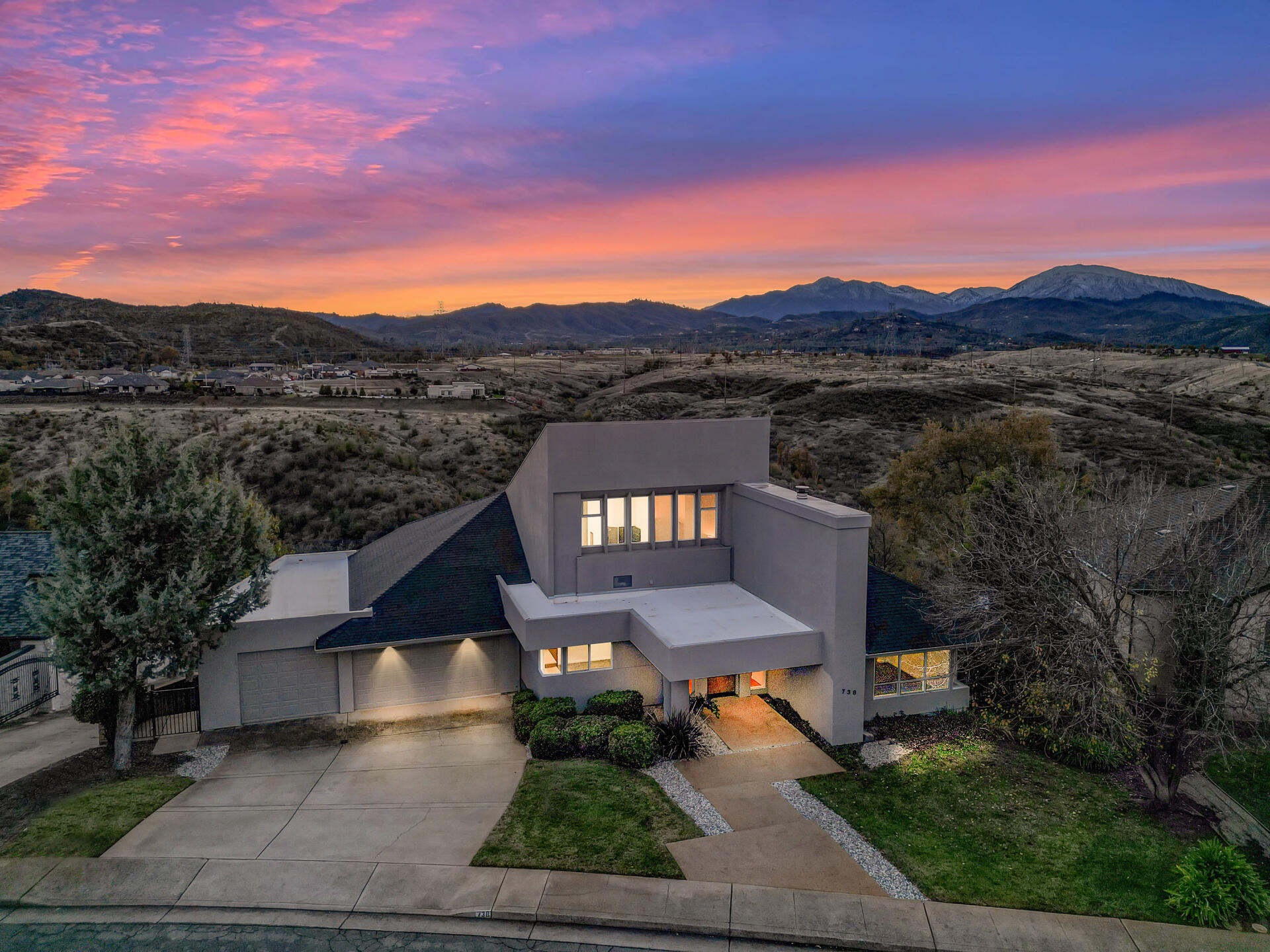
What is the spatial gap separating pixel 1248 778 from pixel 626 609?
15.2 metres

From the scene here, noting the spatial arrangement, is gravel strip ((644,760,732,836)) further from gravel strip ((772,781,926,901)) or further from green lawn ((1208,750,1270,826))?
green lawn ((1208,750,1270,826))

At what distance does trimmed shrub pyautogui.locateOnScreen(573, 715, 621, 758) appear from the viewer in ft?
57.6

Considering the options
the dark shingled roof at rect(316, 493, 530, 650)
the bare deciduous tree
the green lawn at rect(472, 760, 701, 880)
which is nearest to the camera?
the green lawn at rect(472, 760, 701, 880)

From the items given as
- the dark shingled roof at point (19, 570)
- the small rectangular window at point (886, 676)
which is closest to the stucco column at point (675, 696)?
the small rectangular window at point (886, 676)

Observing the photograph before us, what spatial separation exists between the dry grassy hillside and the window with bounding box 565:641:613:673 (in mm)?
20684

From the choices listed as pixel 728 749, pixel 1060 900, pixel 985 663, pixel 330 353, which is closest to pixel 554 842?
pixel 728 749

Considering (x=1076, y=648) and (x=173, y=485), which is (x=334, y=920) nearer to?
(x=173, y=485)

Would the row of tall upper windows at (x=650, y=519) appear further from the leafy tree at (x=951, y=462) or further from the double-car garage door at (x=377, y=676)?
the leafy tree at (x=951, y=462)

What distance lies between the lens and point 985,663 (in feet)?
64.5

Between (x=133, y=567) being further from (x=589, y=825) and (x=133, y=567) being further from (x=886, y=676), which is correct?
(x=886, y=676)

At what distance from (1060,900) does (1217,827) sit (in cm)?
547

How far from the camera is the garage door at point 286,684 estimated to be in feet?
63.7

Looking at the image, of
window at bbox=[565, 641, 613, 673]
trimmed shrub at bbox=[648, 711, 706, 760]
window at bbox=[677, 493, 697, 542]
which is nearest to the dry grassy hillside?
window at bbox=[565, 641, 613, 673]

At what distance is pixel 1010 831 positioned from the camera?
48.1ft
